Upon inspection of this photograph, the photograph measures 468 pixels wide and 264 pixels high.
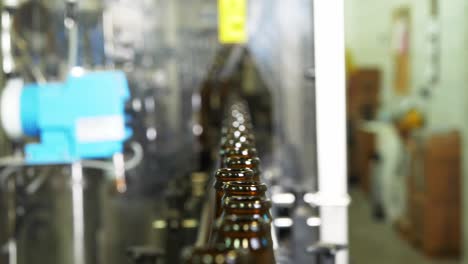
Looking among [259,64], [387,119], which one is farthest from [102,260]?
[387,119]

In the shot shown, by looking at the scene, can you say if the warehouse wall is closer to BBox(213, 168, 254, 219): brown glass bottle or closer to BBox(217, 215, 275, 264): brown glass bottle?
BBox(213, 168, 254, 219): brown glass bottle

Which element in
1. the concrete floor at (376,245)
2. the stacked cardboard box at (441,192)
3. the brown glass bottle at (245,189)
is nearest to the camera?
the brown glass bottle at (245,189)

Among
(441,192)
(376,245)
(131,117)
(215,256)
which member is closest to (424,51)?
(441,192)

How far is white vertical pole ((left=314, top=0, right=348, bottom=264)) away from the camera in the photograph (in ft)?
3.99

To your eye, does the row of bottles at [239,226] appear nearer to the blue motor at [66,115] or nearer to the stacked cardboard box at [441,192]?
the blue motor at [66,115]

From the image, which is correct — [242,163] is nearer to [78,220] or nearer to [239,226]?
[239,226]

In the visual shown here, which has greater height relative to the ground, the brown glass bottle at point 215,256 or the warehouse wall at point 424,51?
the warehouse wall at point 424,51

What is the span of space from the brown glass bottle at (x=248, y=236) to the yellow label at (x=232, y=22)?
1.45m

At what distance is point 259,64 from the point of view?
192cm

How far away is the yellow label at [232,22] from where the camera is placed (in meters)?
1.86

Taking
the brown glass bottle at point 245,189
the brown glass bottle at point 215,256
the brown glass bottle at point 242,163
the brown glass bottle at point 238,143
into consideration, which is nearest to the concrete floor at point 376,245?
the brown glass bottle at point 238,143

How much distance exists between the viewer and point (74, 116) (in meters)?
1.68

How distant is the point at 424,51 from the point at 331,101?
310 cm

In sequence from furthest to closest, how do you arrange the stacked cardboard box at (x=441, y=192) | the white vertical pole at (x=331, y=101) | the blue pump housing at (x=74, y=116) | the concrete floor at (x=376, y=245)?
the concrete floor at (x=376, y=245)
the stacked cardboard box at (x=441, y=192)
the blue pump housing at (x=74, y=116)
the white vertical pole at (x=331, y=101)
